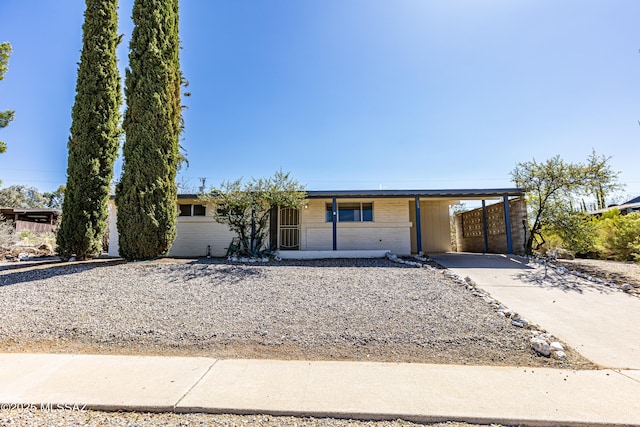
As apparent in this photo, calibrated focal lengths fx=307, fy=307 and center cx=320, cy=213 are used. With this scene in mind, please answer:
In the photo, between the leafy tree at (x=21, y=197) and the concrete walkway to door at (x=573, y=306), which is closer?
the concrete walkway to door at (x=573, y=306)

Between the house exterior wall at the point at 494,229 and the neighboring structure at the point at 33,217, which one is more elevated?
the neighboring structure at the point at 33,217

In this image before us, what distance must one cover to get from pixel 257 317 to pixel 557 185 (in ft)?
38.4

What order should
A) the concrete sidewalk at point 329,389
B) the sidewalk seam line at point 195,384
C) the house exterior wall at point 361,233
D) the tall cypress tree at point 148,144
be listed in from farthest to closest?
1. the house exterior wall at point 361,233
2. the tall cypress tree at point 148,144
3. the sidewalk seam line at point 195,384
4. the concrete sidewalk at point 329,389

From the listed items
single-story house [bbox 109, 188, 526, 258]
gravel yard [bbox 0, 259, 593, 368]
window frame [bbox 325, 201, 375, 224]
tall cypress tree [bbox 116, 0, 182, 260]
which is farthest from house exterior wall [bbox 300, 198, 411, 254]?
tall cypress tree [bbox 116, 0, 182, 260]

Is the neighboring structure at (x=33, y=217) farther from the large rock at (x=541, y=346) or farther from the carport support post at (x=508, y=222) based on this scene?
the carport support post at (x=508, y=222)

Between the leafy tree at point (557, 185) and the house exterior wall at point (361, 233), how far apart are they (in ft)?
15.0

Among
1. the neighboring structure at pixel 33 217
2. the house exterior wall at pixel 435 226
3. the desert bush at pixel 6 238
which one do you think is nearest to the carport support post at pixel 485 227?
the house exterior wall at pixel 435 226

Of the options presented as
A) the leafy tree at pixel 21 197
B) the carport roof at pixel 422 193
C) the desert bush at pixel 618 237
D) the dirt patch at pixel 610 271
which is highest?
the leafy tree at pixel 21 197

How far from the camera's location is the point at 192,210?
13.0m

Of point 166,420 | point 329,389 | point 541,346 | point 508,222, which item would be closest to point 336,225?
point 508,222

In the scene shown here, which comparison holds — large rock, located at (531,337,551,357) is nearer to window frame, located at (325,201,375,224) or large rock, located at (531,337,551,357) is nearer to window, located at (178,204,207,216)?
window frame, located at (325,201,375,224)

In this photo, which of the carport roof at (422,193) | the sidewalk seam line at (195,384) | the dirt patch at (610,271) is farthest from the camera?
the carport roof at (422,193)

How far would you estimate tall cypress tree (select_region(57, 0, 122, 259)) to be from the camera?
9.05m

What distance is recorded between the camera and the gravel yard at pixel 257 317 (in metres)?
4.21
